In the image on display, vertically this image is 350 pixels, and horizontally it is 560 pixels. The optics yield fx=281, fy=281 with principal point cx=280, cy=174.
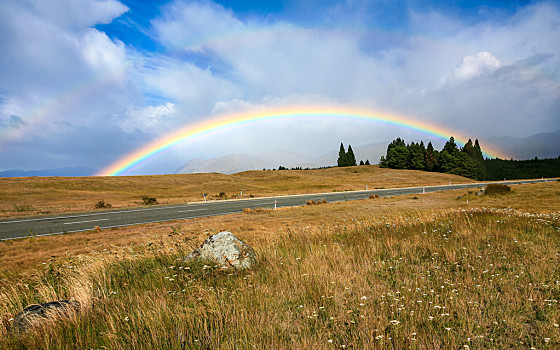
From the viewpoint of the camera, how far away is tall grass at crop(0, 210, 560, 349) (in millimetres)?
3238

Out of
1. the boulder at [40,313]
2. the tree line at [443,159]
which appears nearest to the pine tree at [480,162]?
the tree line at [443,159]

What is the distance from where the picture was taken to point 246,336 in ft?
10.4

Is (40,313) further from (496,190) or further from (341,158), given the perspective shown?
(341,158)

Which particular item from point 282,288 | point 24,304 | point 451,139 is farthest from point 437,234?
point 451,139

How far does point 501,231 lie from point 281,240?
6876 millimetres

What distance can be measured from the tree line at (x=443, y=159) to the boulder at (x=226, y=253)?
114031 millimetres

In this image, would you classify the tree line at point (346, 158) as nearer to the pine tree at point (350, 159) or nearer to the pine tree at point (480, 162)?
the pine tree at point (350, 159)

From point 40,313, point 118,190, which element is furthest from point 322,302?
point 118,190

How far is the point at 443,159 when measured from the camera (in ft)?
341

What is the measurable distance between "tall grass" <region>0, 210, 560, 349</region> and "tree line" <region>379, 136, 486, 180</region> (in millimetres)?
110246

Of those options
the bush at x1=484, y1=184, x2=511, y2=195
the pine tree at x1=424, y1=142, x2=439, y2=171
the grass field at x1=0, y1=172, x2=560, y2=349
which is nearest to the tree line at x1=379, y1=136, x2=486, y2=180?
the pine tree at x1=424, y1=142, x2=439, y2=171

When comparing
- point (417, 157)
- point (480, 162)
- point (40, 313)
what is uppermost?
point (417, 157)

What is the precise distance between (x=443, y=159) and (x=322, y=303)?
382 ft

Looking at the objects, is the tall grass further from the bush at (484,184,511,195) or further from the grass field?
the bush at (484,184,511,195)
